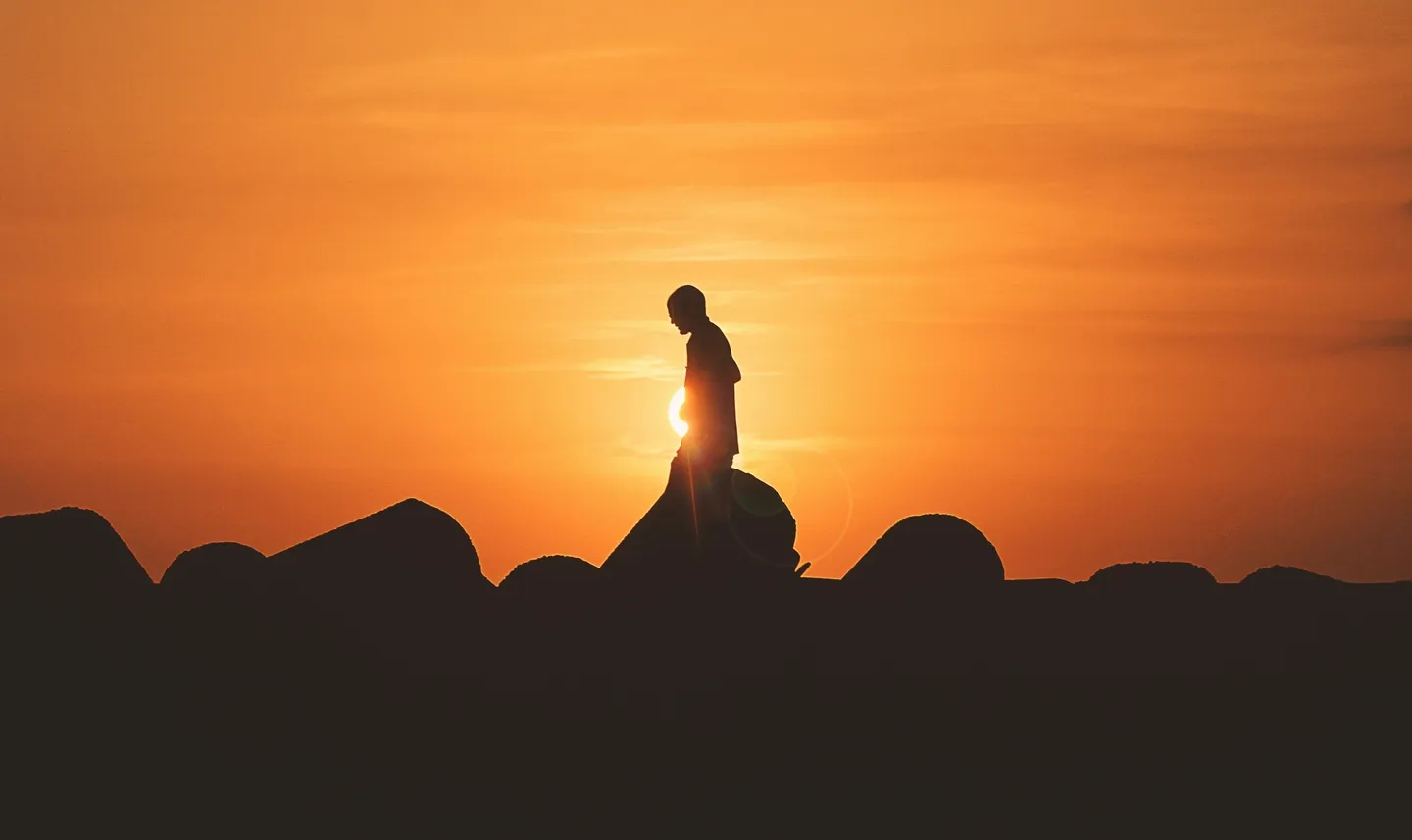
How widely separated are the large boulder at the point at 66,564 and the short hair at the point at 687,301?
5180mm

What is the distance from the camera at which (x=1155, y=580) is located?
772 inches

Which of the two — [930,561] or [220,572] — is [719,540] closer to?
[930,561]

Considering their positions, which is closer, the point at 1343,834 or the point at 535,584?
the point at 1343,834

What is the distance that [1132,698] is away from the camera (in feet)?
58.0

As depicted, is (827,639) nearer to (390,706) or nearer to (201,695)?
(390,706)

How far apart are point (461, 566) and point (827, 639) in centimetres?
337

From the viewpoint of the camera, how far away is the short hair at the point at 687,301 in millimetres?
18281

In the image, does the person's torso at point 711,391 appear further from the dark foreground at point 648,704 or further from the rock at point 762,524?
the dark foreground at point 648,704

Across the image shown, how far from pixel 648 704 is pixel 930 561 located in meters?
3.30

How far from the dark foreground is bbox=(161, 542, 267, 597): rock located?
0.09 feet

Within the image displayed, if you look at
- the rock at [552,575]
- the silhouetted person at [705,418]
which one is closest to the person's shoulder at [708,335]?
the silhouetted person at [705,418]

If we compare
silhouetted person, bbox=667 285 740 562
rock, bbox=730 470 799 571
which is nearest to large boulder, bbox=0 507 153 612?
silhouetted person, bbox=667 285 740 562

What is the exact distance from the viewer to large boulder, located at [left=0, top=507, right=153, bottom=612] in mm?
18062

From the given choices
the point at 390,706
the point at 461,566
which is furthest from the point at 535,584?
the point at 390,706
